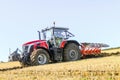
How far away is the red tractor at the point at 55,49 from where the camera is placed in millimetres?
23016

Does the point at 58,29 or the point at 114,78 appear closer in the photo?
the point at 114,78

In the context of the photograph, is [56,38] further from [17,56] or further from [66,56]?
[17,56]

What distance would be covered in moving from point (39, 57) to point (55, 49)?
1.39 m

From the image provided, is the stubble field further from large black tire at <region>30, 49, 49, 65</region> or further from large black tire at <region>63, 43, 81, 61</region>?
large black tire at <region>63, 43, 81, 61</region>

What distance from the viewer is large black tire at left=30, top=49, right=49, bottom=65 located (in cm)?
2248

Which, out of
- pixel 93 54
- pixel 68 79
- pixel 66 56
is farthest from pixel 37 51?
pixel 68 79

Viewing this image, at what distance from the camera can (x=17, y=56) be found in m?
24.5

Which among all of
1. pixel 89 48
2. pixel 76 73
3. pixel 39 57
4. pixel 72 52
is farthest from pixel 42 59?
pixel 76 73

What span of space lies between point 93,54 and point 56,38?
2.87 metres

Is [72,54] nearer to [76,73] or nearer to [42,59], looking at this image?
[42,59]

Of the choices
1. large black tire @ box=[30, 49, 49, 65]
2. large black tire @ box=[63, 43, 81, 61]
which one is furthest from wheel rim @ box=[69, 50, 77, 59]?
large black tire @ box=[30, 49, 49, 65]

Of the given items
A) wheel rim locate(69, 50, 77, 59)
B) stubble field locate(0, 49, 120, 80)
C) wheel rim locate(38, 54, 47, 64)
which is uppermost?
wheel rim locate(69, 50, 77, 59)

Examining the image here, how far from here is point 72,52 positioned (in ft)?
80.9

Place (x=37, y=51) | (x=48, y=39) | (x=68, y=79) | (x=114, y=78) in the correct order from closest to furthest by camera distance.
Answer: (x=114, y=78), (x=68, y=79), (x=37, y=51), (x=48, y=39)
